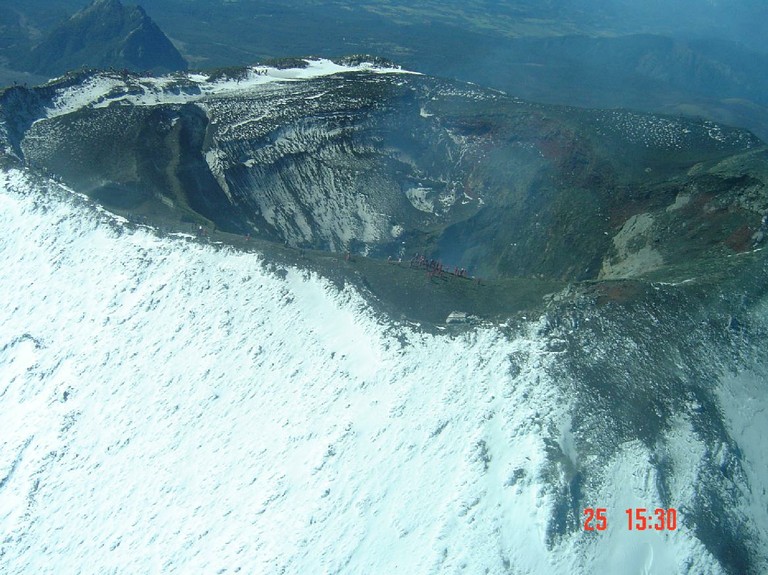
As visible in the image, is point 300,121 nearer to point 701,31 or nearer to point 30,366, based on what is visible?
point 30,366

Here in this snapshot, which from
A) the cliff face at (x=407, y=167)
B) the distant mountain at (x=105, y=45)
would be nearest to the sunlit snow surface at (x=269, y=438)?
the cliff face at (x=407, y=167)

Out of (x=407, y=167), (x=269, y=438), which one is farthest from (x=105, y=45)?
(x=269, y=438)

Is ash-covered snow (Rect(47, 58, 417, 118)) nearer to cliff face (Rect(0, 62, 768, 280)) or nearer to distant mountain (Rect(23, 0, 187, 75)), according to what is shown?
cliff face (Rect(0, 62, 768, 280))

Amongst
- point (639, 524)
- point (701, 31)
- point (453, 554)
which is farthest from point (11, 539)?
point (701, 31)

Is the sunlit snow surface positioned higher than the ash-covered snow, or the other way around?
the ash-covered snow

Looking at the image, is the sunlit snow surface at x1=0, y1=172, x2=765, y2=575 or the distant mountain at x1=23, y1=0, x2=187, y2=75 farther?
the distant mountain at x1=23, y1=0, x2=187, y2=75

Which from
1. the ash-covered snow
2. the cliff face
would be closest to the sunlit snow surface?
the cliff face

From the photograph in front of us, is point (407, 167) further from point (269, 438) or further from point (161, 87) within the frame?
point (269, 438)
